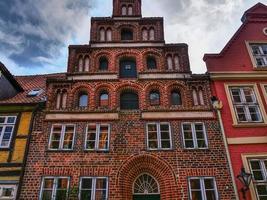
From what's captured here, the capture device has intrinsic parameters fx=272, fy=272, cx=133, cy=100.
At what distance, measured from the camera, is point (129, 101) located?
12.7 meters

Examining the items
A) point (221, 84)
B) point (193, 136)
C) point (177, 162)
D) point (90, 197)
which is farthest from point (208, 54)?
point (90, 197)

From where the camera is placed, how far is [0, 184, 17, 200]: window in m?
10.3

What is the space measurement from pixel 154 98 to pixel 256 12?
8.06 m

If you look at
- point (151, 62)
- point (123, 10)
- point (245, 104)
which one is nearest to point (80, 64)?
point (151, 62)

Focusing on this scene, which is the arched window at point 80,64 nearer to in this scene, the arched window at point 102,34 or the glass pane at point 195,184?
the arched window at point 102,34

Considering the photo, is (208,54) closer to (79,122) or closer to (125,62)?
(125,62)

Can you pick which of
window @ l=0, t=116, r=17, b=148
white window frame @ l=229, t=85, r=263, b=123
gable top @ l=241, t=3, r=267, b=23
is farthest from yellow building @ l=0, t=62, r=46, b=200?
gable top @ l=241, t=3, r=267, b=23

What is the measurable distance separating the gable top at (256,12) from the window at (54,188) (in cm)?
1267

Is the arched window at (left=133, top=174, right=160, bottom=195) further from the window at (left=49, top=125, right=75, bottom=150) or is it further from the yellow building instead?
the yellow building

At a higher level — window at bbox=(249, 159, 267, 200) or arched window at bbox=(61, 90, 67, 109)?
arched window at bbox=(61, 90, 67, 109)

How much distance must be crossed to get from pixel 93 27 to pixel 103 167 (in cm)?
804

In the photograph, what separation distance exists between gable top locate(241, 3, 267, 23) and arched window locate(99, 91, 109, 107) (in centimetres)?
891

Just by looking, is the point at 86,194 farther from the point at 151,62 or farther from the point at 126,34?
the point at 126,34

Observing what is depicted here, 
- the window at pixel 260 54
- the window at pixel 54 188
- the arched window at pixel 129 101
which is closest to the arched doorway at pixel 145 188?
the window at pixel 54 188
